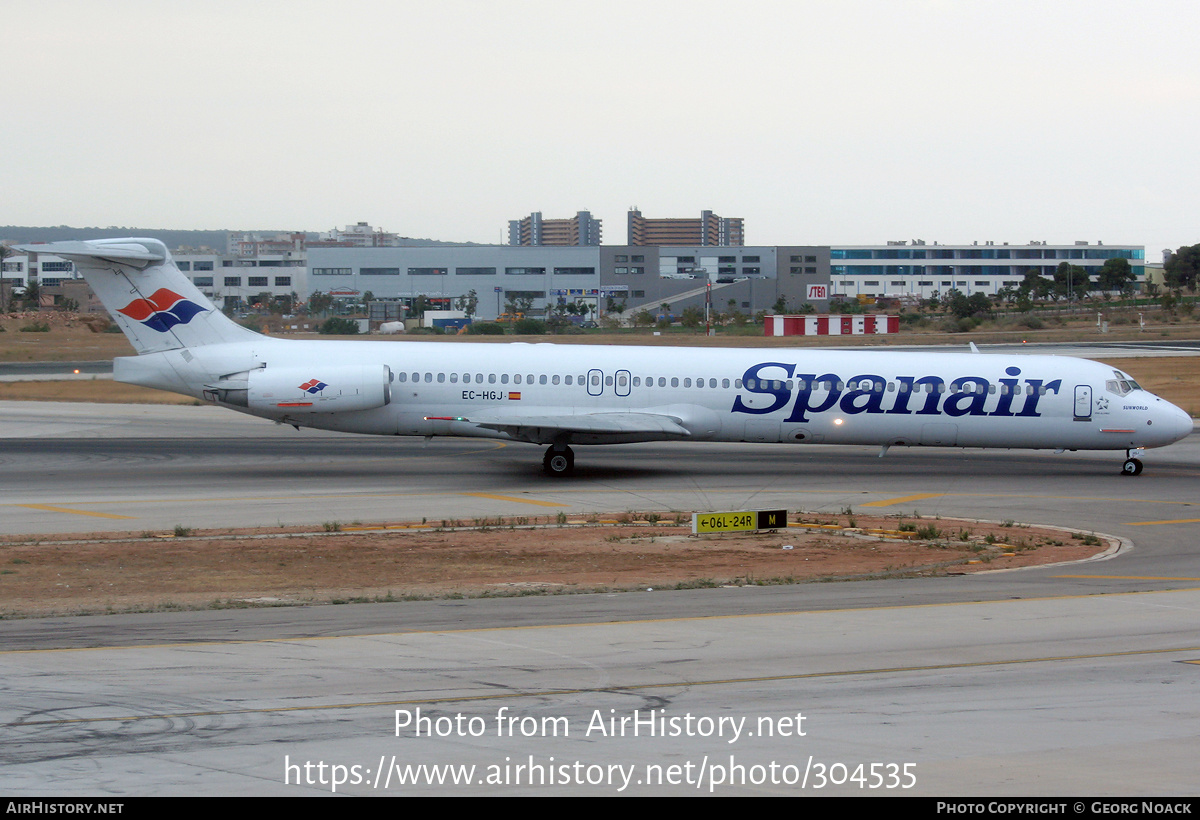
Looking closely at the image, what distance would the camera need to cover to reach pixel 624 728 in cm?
947

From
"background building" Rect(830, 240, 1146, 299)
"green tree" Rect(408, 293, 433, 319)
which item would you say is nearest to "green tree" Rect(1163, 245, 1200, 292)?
"background building" Rect(830, 240, 1146, 299)

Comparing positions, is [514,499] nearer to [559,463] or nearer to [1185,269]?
[559,463]

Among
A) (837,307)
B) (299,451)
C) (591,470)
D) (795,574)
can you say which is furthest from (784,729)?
(837,307)

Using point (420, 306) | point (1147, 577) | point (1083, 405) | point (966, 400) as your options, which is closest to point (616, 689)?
point (1147, 577)

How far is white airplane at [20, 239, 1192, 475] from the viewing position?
2998cm

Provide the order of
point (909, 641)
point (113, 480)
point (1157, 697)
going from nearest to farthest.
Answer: point (1157, 697), point (909, 641), point (113, 480)

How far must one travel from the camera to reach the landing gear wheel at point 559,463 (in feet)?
98.4

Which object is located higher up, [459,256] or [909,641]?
[459,256]

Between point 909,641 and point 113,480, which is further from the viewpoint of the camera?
point 113,480

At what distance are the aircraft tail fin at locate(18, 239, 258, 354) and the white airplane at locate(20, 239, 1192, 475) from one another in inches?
1.3

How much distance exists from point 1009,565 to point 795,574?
3846mm

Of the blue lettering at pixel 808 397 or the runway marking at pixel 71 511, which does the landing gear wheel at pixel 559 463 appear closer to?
the blue lettering at pixel 808 397
